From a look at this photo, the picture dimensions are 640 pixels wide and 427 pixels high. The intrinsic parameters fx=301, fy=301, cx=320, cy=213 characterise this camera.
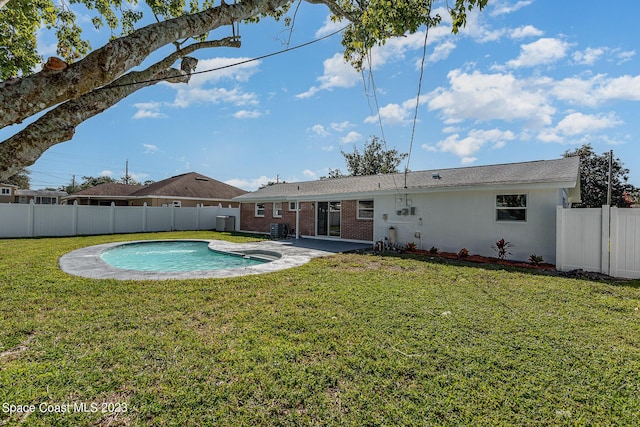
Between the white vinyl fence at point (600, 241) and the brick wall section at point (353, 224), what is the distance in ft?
23.8

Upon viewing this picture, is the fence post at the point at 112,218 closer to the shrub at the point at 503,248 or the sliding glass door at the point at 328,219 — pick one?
the sliding glass door at the point at 328,219

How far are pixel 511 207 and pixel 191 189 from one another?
2506 cm

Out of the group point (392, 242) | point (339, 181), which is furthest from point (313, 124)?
point (392, 242)

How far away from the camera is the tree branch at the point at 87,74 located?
244cm

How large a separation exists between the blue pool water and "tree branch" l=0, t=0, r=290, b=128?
710cm

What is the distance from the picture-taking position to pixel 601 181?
22594 mm

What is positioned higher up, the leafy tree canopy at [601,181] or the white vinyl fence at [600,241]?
the leafy tree canopy at [601,181]

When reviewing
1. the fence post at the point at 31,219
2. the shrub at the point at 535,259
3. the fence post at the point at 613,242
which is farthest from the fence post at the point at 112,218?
the fence post at the point at 613,242

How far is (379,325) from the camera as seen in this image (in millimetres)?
4195

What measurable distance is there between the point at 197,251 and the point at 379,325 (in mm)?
11086

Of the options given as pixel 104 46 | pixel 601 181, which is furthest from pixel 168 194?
pixel 601 181

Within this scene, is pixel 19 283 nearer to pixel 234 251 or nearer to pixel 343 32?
pixel 234 251

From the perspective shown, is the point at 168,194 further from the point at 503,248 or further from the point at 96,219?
the point at 503,248

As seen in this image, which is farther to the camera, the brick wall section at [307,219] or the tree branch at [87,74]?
the brick wall section at [307,219]
